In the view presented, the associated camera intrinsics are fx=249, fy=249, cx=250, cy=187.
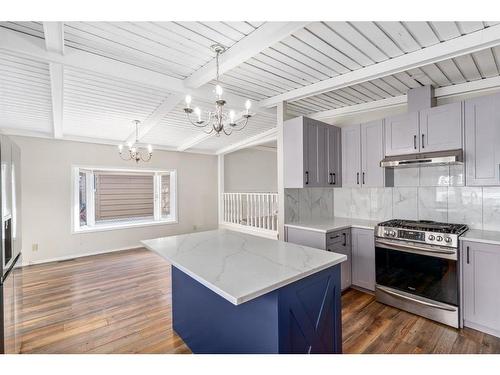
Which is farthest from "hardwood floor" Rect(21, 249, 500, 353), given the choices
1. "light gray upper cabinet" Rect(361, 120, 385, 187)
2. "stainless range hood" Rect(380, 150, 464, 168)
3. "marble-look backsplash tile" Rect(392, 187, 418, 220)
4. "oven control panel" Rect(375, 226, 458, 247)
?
"stainless range hood" Rect(380, 150, 464, 168)

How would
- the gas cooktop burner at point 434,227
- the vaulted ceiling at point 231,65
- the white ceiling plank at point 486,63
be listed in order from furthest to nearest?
1. the gas cooktop burner at point 434,227
2. the white ceiling plank at point 486,63
3. the vaulted ceiling at point 231,65

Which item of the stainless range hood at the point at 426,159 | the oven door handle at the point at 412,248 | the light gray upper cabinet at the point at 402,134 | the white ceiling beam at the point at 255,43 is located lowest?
the oven door handle at the point at 412,248

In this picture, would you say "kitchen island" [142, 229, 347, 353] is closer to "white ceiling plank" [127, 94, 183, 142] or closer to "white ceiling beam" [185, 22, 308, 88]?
"white ceiling beam" [185, 22, 308, 88]

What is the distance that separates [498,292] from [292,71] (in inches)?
112

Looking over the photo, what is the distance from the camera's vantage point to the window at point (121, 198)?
5238mm

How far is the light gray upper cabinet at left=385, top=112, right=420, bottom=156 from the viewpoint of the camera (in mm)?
2889

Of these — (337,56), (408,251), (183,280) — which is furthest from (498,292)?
(183,280)

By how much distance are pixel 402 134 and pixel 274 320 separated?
8.86ft

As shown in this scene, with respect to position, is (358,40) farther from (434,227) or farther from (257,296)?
(257,296)

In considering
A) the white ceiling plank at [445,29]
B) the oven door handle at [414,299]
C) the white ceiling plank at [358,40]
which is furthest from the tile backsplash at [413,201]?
the white ceiling plank at [358,40]

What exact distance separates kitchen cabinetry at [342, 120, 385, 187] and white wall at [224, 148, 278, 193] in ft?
12.9

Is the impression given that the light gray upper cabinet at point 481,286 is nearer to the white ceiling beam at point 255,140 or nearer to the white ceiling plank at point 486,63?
the white ceiling plank at point 486,63

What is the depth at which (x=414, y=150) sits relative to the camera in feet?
9.48

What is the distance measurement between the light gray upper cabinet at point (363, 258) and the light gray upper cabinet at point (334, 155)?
29.8 inches
